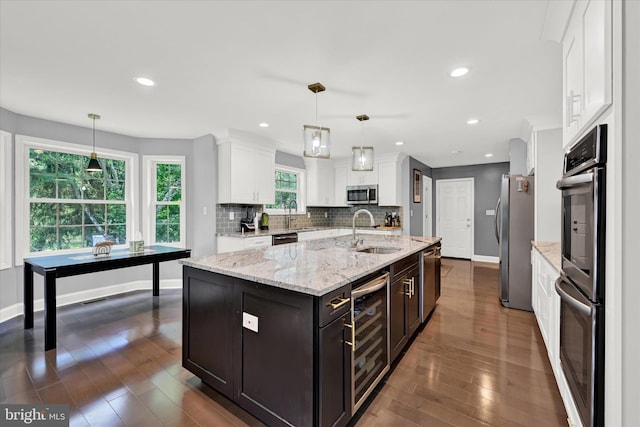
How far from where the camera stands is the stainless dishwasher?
1.64m

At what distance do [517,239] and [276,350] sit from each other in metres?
3.47

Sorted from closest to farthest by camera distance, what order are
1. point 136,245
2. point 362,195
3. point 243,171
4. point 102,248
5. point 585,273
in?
point 585,273 < point 102,248 < point 136,245 < point 243,171 < point 362,195

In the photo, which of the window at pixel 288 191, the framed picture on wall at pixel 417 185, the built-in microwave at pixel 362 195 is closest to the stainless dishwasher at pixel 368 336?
the window at pixel 288 191

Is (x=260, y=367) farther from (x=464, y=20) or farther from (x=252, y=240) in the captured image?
(x=252, y=240)

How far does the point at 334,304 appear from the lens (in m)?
1.47

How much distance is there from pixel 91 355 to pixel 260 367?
1853mm

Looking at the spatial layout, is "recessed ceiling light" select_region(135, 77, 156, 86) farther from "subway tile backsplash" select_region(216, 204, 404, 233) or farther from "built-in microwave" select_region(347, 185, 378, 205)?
"built-in microwave" select_region(347, 185, 378, 205)

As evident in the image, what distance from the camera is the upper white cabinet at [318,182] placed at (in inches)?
243

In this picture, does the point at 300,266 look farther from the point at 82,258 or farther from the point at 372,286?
the point at 82,258

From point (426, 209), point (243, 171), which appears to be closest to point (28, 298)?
point (243, 171)

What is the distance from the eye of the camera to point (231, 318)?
69.8 inches

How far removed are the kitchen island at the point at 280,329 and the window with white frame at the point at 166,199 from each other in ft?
9.33

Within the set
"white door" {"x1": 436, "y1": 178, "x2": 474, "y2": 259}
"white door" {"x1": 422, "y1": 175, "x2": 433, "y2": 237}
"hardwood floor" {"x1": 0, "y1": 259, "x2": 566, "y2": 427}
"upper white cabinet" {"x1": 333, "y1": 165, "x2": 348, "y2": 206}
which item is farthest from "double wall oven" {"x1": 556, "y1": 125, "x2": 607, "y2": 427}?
"white door" {"x1": 436, "y1": 178, "x2": 474, "y2": 259}

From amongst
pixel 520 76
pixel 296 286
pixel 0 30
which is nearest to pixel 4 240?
pixel 0 30
